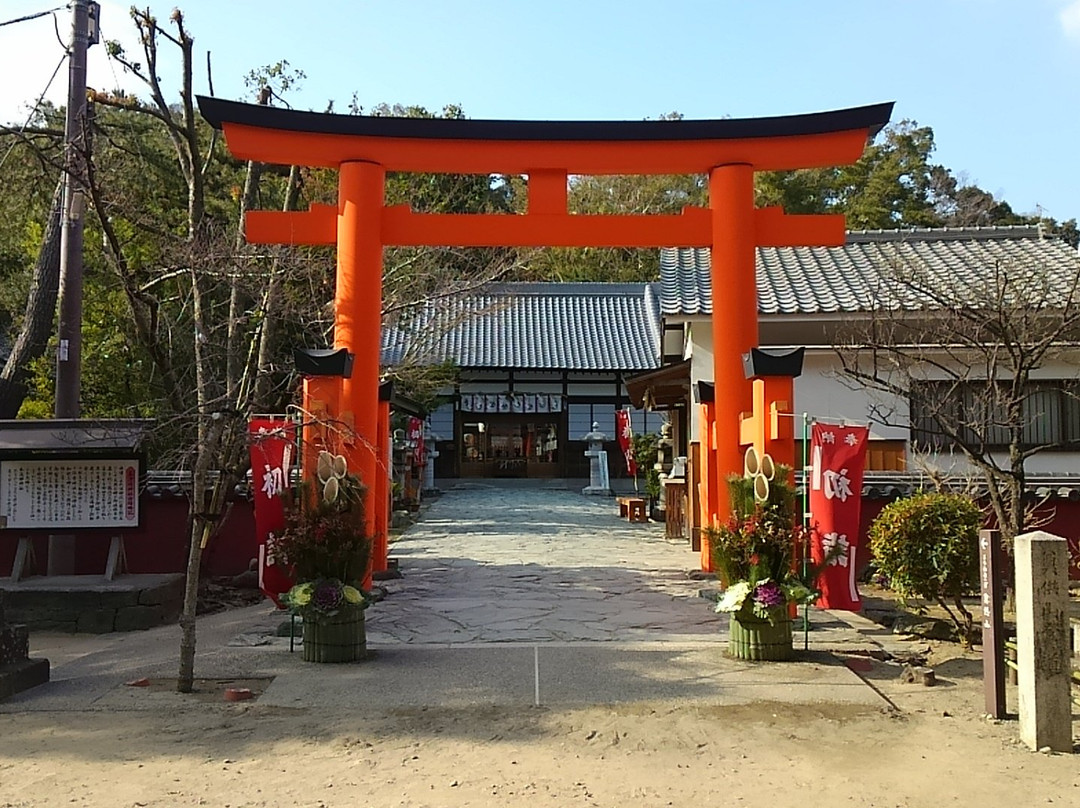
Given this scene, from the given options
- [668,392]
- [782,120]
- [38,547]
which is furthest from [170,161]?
[782,120]

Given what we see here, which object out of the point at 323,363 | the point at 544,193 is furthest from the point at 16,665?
the point at 544,193

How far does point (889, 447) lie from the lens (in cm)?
1453

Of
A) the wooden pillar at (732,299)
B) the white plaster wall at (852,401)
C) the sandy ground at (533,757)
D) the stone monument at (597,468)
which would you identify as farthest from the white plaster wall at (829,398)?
the stone monument at (597,468)

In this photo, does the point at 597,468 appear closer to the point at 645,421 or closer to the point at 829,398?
the point at 645,421

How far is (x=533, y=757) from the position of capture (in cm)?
535

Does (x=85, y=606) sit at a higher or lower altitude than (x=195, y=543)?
lower

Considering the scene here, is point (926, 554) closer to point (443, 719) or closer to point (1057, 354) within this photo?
point (443, 719)

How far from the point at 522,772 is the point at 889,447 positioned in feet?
36.0

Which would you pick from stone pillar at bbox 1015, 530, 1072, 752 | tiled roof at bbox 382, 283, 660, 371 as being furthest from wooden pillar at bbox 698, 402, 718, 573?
tiled roof at bbox 382, 283, 660, 371

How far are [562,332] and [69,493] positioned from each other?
78.4 feet

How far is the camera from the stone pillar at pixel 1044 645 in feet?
17.6

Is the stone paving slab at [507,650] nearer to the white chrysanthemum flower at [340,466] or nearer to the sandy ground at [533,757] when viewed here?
the sandy ground at [533,757]

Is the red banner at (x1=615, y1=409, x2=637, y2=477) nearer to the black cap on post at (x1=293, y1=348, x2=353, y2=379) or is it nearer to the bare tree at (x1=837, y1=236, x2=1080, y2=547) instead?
the bare tree at (x1=837, y1=236, x2=1080, y2=547)

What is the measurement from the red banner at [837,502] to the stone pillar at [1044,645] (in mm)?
3885
